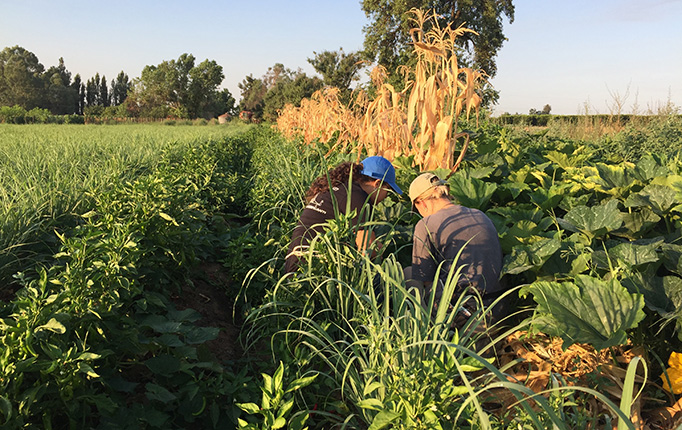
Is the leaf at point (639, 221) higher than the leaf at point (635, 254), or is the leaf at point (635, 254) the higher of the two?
the leaf at point (639, 221)

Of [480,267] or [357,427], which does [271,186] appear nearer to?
[480,267]

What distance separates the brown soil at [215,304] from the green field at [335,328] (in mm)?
19

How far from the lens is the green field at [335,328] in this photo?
5.11ft

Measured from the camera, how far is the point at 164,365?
77.0 inches

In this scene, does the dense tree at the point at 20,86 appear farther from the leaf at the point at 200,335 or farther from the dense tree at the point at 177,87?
the leaf at the point at 200,335

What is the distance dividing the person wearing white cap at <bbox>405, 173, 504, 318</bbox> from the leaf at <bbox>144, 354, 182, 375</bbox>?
4.32 feet

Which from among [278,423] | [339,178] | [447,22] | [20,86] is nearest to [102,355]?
[278,423]

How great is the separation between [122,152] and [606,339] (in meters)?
7.50

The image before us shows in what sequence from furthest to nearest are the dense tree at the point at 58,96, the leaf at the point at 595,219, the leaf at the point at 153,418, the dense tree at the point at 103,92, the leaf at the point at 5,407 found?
the dense tree at the point at 103,92
the dense tree at the point at 58,96
the leaf at the point at 595,219
the leaf at the point at 153,418
the leaf at the point at 5,407

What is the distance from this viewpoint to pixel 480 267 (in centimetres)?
269

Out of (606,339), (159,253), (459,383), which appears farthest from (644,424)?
(159,253)

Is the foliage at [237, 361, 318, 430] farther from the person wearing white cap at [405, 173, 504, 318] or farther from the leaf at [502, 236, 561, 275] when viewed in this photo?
the leaf at [502, 236, 561, 275]

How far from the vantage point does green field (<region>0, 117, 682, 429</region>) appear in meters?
1.56

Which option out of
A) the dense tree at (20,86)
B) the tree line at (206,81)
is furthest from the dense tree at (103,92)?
the dense tree at (20,86)
